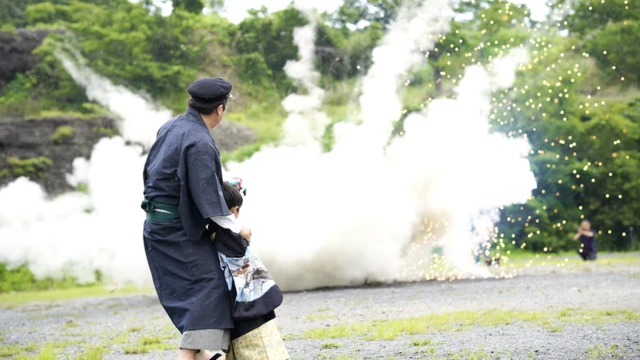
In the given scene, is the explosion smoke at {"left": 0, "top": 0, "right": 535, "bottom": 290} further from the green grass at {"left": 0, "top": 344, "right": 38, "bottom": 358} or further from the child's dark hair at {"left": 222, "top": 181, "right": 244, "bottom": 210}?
the child's dark hair at {"left": 222, "top": 181, "right": 244, "bottom": 210}

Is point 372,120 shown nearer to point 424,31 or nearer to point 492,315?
point 424,31

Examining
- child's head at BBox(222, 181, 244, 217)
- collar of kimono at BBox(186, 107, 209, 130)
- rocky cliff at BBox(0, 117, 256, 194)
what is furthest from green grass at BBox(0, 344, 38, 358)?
rocky cliff at BBox(0, 117, 256, 194)

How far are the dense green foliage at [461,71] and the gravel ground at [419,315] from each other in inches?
501

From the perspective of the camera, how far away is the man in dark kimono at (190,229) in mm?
4410

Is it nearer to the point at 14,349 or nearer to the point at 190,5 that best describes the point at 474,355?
the point at 14,349

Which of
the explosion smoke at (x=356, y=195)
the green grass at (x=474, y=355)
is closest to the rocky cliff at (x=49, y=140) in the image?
the explosion smoke at (x=356, y=195)

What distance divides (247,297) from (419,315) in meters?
6.21

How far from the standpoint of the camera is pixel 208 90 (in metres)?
4.64

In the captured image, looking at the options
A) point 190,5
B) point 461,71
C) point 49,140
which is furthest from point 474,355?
point 190,5

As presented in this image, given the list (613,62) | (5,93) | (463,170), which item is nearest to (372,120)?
(463,170)

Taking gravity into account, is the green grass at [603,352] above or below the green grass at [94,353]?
above

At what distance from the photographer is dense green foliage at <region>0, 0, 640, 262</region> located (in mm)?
30484

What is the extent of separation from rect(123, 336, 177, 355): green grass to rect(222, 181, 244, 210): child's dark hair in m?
3.93

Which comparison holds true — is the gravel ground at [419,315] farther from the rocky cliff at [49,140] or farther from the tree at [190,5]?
the tree at [190,5]
